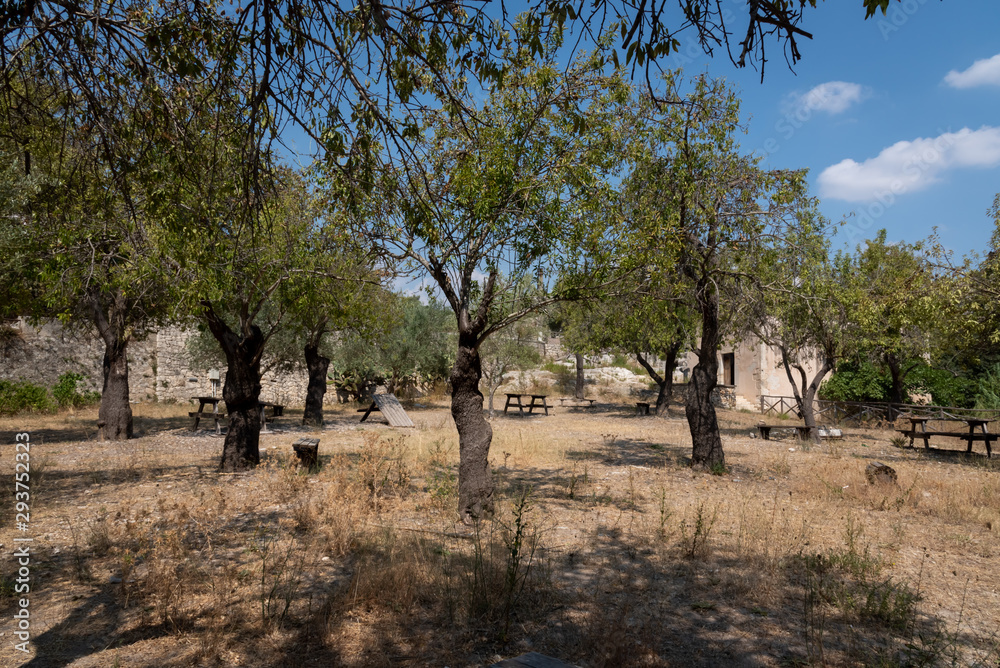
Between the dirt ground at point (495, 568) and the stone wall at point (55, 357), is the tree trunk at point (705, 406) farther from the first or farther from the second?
the stone wall at point (55, 357)

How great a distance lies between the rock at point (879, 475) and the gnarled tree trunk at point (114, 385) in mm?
14448

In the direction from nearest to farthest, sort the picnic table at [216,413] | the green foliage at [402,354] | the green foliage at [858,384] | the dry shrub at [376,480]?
the dry shrub at [376,480] < the picnic table at [216,413] < the green foliage at [858,384] < the green foliage at [402,354]

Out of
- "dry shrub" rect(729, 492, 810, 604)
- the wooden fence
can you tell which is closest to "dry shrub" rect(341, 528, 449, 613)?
"dry shrub" rect(729, 492, 810, 604)

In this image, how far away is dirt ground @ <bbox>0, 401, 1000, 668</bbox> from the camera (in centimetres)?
391

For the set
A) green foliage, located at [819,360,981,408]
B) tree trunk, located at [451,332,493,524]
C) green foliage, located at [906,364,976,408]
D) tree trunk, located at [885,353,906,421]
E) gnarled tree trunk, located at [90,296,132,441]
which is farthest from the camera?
green foliage, located at [819,360,981,408]

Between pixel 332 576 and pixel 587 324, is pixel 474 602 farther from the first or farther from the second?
pixel 587 324

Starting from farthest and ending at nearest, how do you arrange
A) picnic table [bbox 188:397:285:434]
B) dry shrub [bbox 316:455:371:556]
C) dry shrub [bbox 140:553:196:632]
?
picnic table [bbox 188:397:285:434], dry shrub [bbox 316:455:371:556], dry shrub [bbox 140:553:196:632]

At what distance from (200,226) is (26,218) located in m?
7.34

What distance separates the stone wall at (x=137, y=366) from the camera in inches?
764

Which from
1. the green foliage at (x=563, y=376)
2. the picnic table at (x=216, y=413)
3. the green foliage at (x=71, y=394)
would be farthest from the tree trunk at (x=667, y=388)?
the green foliage at (x=71, y=394)

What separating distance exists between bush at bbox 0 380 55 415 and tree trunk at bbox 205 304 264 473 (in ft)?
40.2

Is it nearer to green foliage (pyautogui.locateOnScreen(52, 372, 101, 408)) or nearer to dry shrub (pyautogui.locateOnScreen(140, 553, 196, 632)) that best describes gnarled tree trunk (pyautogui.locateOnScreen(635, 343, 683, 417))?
green foliage (pyautogui.locateOnScreen(52, 372, 101, 408))

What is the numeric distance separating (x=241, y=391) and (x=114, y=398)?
5571 millimetres

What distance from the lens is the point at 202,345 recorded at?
2080 centimetres
